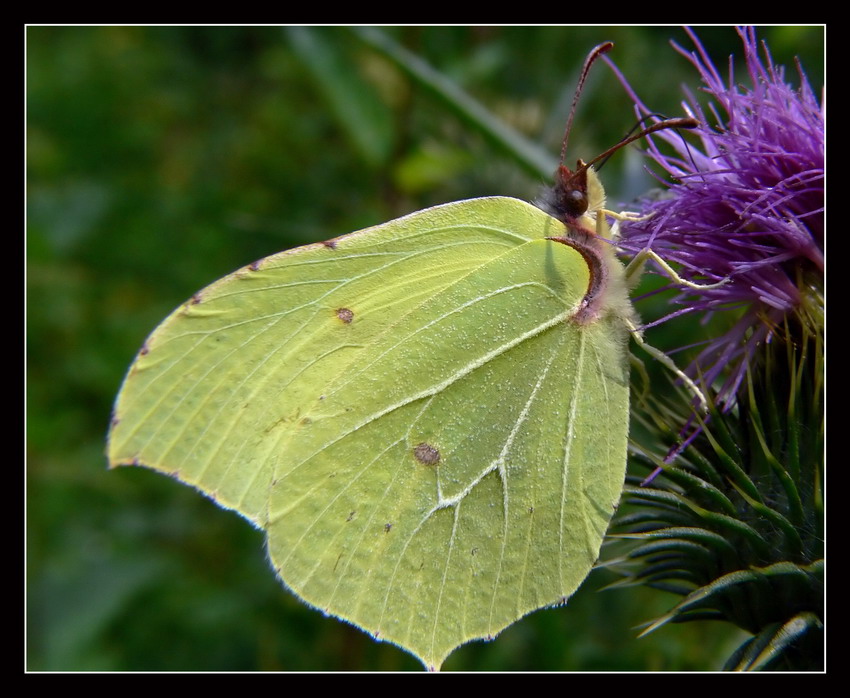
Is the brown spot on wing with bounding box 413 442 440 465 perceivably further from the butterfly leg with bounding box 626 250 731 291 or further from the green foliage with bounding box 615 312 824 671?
the butterfly leg with bounding box 626 250 731 291

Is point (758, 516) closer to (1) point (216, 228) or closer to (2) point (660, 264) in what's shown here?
(2) point (660, 264)

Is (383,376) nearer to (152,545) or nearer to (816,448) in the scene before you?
(816,448)

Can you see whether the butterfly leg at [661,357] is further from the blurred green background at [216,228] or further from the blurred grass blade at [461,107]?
the blurred grass blade at [461,107]

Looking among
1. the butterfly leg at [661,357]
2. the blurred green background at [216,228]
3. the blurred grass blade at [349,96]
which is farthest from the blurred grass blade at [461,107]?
the butterfly leg at [661,357]

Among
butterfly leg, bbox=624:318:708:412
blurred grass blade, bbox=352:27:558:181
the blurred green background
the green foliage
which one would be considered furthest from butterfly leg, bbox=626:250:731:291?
blurred grass blade, bbox=352:27:558:181

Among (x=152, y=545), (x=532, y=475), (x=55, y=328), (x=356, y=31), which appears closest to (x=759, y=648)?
(x=532, y=475)

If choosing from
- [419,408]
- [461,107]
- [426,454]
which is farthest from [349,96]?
[426,454]
